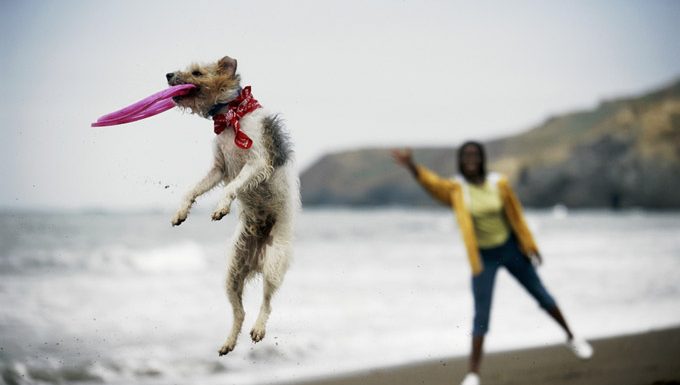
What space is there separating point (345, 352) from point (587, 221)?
26.6 metres

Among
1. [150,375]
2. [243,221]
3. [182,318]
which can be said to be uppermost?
[243,221]

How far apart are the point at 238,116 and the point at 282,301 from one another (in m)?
4.21

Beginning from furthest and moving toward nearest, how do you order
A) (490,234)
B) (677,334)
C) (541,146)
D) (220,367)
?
(541,146) < (677,334) < (220,367) < (490,234)

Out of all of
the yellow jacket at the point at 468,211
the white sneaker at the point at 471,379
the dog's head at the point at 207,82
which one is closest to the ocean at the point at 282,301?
the dog's head at the point at 207,82

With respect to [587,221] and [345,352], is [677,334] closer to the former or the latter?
[345,352]

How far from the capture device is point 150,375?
708cm

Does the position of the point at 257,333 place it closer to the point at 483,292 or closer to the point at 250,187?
the point at 250,187

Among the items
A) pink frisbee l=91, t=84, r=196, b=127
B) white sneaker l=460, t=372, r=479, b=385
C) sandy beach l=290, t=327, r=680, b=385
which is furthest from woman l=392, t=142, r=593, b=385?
pink frisbee l=91, t=84, r=196, b=127

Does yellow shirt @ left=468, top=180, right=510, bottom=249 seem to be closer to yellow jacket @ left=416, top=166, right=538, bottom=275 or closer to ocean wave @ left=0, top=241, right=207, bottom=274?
yellow jacket @ left=416, top=166, right=538, bottom=275

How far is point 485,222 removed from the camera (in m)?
5.43

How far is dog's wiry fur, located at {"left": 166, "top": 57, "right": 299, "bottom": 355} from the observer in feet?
6.36

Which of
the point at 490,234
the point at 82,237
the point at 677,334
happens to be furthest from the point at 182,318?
the point at 82,237

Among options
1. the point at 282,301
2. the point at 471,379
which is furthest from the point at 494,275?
the point at 282,301

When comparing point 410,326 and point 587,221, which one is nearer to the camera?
point 410,326
